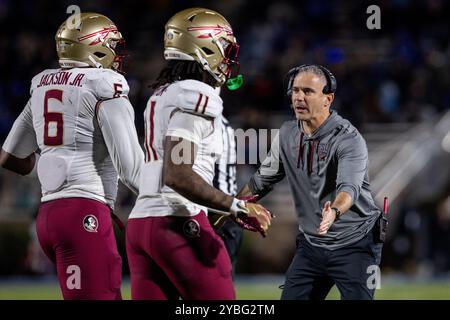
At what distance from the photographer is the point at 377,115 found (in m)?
15.6

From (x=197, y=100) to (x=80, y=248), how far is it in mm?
1077

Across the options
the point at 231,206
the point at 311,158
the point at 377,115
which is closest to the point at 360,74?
the point at 377,115

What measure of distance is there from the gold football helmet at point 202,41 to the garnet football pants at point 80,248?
0.94m

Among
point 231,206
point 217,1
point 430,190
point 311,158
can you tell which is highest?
point 217,1

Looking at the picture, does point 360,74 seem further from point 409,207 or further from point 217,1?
point 217,1

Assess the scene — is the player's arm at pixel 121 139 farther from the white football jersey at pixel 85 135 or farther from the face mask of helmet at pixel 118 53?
the face mask of helmet at pixel 118 53

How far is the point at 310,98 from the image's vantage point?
18.3 feet

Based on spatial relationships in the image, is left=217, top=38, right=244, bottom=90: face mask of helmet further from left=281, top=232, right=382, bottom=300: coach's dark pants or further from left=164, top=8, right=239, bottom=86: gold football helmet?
left=281, top=232, right=382, bottom=300: coach's dark pants

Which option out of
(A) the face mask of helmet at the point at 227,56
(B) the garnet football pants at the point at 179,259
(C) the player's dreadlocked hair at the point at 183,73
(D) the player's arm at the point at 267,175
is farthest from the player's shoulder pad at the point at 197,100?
(D) the player's arm at the point at 267,175

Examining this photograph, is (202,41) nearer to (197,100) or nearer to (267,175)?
(197,100)

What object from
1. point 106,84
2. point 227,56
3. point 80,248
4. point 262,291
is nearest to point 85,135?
point 106,84

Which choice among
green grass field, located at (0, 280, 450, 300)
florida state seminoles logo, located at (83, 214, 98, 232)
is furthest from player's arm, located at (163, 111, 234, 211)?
green grass field, located at (0, 280, 450, 300)

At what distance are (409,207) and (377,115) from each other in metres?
1.75
